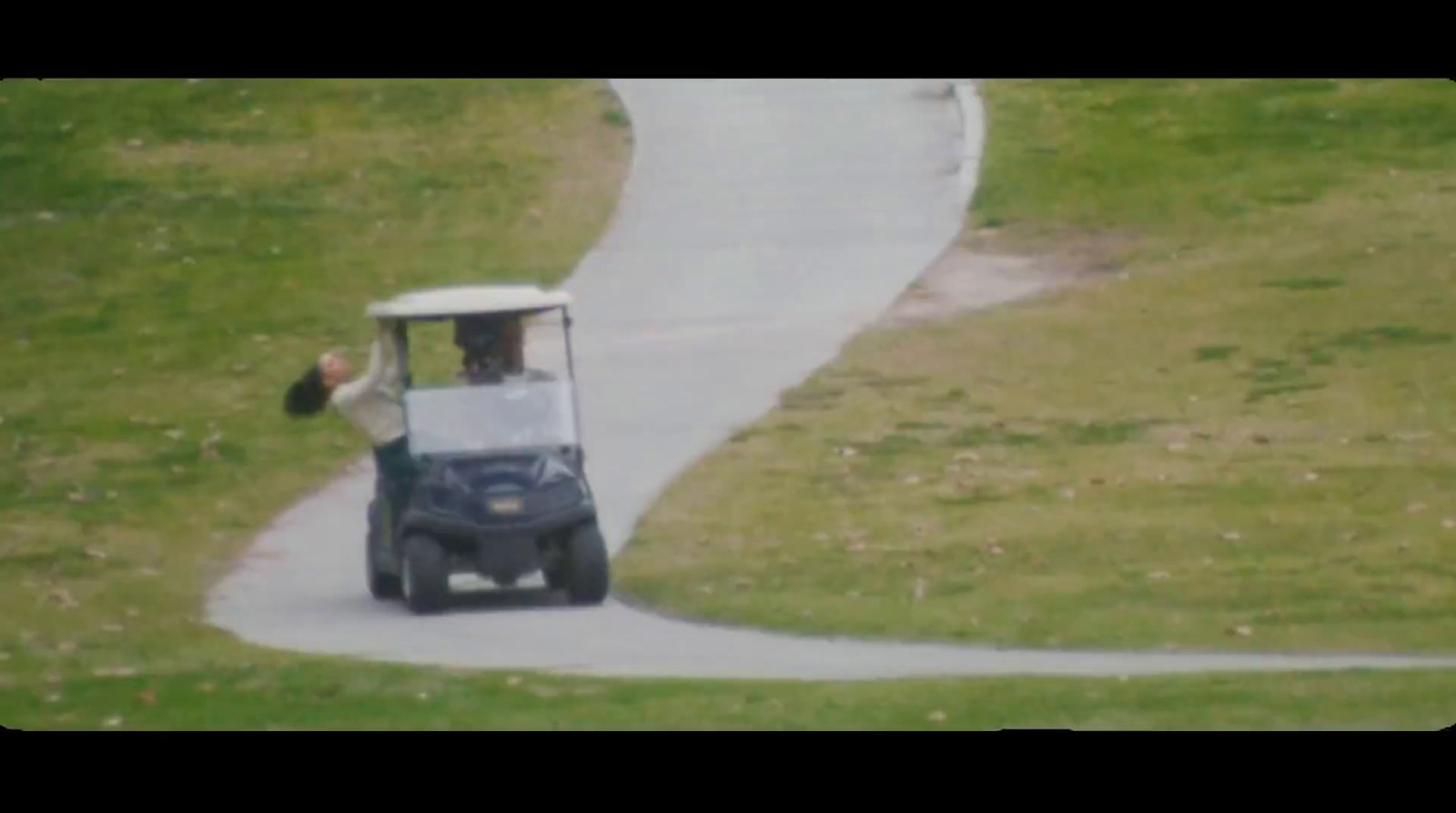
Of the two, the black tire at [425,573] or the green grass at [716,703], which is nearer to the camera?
the green grass at [716,703]

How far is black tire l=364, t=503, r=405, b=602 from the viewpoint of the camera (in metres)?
15.6

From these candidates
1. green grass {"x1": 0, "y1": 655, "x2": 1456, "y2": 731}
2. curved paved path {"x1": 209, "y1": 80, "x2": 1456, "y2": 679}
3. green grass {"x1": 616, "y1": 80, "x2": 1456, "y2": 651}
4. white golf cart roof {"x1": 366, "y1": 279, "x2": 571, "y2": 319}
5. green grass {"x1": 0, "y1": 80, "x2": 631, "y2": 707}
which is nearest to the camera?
green grass {"x1": 0, "y1": 655, "x2": 1456, "y2": 731}

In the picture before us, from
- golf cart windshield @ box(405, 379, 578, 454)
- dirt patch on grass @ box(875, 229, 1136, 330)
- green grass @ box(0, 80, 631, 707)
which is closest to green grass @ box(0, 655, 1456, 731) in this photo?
green grass @ box(0, 80, 631, 707)

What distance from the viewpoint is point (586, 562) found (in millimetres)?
15078

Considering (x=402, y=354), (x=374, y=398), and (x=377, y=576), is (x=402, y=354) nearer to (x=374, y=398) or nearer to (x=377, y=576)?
(x=374, y=398)

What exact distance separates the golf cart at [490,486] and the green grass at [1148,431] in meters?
0.59

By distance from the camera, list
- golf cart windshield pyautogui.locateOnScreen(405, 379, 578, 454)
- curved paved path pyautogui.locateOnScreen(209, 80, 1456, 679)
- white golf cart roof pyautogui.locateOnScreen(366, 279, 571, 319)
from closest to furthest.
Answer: curved paved path pyautogui.locateOnScreen(209, 80, 1456, 679) < white golf cart roof pyautogui.locateOnScreen(366, 279, 571, 319) < golf cart windshield pyautogui.locateOnScreen(405, 379, 578, 454)

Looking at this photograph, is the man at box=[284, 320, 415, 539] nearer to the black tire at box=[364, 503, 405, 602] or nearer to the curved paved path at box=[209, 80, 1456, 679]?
the black tire at box=[364, 503, 405, 602]

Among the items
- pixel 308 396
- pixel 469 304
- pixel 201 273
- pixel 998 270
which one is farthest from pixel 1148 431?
pixel 201 273

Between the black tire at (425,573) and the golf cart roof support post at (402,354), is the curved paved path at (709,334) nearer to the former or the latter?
the black tire at (425,573)

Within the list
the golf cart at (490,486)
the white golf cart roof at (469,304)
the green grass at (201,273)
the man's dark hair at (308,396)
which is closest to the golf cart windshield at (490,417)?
the golf cart at (490,486)

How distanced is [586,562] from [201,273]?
13.3 meters

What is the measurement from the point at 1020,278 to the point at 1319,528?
374 inches

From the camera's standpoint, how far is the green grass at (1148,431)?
1499 centimetres
